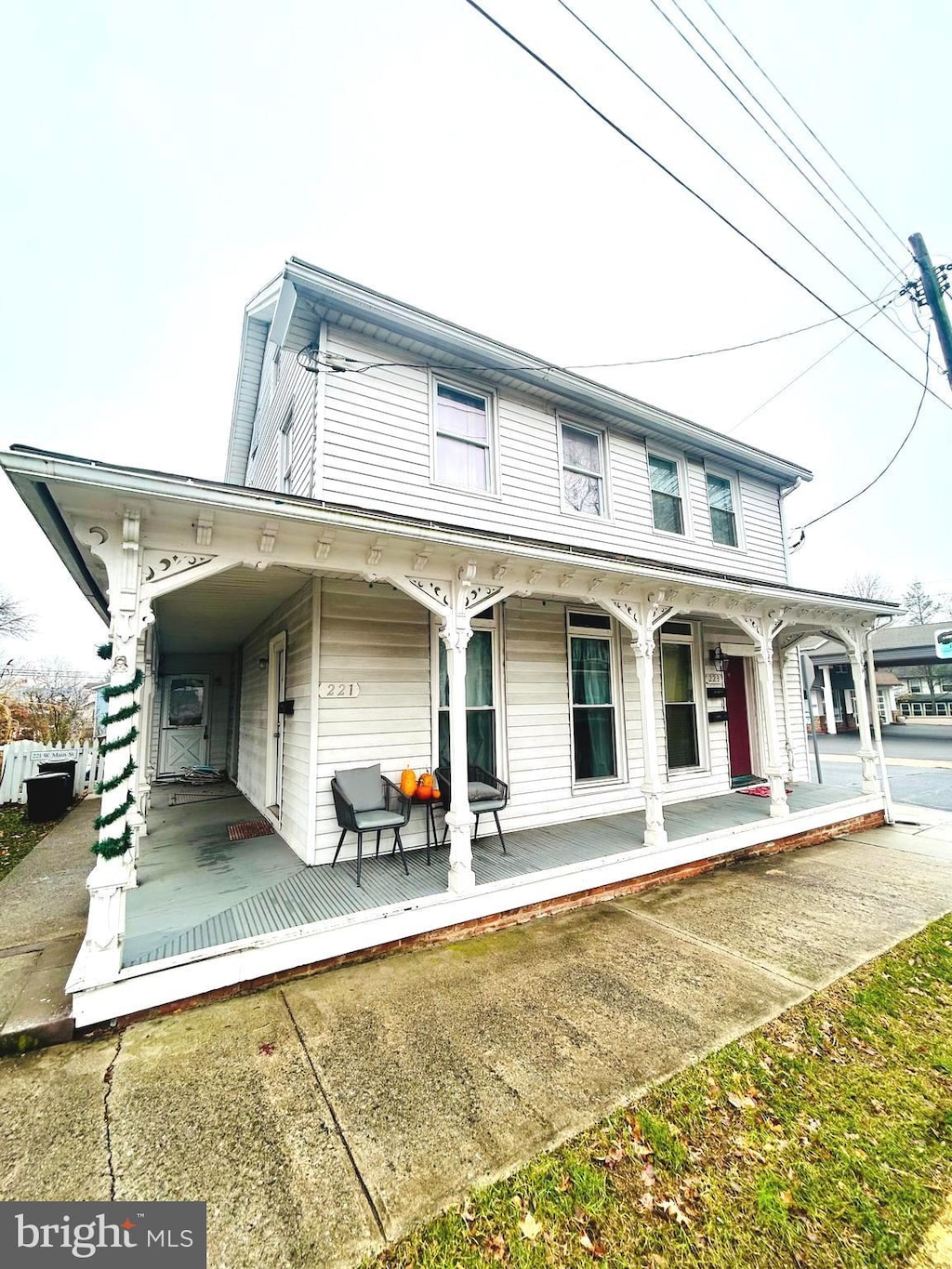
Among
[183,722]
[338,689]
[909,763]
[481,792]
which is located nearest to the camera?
[338,689]

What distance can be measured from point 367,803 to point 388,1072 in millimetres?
2337

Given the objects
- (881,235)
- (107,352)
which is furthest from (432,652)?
(107,352)

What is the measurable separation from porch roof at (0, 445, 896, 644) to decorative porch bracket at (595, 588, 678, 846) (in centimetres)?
69

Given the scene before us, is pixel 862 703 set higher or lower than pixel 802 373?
lower

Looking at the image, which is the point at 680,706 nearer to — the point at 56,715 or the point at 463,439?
the point at 463,439

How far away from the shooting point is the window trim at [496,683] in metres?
5.53

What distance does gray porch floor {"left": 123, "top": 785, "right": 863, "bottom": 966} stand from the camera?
363 centimetres

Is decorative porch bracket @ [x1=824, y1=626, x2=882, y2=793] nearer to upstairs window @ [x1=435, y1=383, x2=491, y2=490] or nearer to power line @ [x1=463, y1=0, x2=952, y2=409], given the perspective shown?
power line @ [x1=463, y1=0, x2=952, y2=409]

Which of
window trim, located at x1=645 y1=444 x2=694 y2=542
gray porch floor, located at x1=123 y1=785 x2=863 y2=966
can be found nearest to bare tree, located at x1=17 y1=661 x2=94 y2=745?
gray porch floor, located at x1=123 y1=785 x2=863 y2=966

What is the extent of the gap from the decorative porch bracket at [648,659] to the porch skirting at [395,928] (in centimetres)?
24

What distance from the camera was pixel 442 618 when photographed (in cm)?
477

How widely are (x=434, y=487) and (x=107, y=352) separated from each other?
119ft

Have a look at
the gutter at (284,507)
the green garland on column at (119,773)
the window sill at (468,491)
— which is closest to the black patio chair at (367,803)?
the green garland on column at (119,773)

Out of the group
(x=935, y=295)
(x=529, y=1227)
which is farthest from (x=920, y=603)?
(x=529, y=1227)
